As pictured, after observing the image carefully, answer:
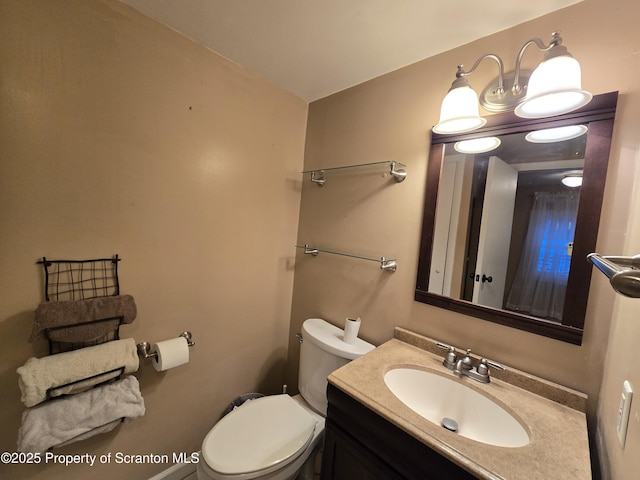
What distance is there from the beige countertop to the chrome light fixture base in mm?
1021

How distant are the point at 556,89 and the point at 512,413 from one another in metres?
1.02

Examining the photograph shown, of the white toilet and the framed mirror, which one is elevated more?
the framed mirror

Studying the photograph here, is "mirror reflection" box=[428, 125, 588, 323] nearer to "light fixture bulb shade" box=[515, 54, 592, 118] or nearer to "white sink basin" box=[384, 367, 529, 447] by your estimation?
"light fixture bulb shade" box=[515, 54, 592, 118]

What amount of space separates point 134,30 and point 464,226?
1.66m

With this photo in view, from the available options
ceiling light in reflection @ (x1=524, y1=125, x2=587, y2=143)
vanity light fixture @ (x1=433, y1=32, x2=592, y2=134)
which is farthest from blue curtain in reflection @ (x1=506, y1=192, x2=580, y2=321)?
vanity light fixture @ (x1=433, y1=32, x2=592, y2=134)

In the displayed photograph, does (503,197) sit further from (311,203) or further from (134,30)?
(134,30)

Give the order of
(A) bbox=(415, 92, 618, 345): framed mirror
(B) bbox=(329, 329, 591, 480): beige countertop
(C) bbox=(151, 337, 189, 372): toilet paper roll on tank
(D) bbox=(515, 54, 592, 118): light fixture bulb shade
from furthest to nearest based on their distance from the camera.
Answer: (C) bbox=(151, 337, 189, 372): toilet paper roll on tank < (A) bbox=(415, 92, 618, 345): framed mirror < (D) bbox=(515, 54, 592, 118): light fixture bulb shade < (B) bbox=(329, 329, 591, 480): beige countertop

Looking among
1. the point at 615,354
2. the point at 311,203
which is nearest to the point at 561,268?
the point at 615,354

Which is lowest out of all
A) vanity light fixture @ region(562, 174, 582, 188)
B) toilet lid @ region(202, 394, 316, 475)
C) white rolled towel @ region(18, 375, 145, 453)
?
toilet lid @ region(202, 394, 316, 475)

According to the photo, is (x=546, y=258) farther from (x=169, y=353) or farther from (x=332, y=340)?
(x=169, y=353)

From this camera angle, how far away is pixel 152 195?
1202 millimetres

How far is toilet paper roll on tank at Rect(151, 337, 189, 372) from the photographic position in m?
1.18

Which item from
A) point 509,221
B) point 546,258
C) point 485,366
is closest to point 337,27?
point 509,221

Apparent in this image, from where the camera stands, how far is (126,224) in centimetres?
115
